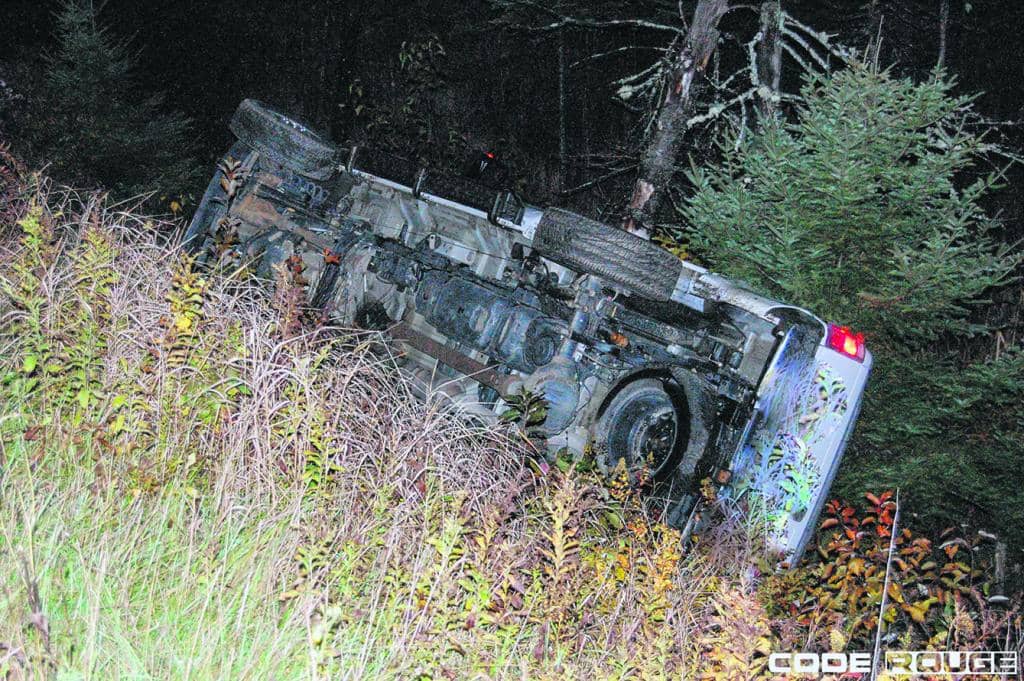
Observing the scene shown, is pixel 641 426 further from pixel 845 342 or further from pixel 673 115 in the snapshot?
pixel 673 115

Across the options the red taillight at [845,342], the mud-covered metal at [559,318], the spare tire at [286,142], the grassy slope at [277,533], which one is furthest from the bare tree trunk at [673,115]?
the grassy slope at [277,533]

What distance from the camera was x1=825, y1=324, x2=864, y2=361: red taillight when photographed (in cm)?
606

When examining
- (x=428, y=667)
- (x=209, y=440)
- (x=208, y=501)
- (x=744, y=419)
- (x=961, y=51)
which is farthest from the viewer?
(x=961, y=51)

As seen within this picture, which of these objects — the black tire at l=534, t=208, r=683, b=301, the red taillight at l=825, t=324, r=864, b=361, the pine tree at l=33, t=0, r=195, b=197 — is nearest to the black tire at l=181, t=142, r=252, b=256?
the black tire at l=534, t=208, r=683, b=301

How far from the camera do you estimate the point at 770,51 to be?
31.7 ft

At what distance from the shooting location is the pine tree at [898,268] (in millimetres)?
7012

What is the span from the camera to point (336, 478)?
4539 millimetres

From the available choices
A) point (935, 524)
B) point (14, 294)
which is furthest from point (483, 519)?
point (935, 524)

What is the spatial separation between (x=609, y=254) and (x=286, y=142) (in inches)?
124

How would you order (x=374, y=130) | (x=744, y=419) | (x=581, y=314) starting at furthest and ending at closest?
1. (x=374, y=130)
2. (x=581, y=314)
3. (x=744, y=419)

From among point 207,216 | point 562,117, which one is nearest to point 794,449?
point 207,216

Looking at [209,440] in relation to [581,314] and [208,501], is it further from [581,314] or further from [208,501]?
[581,314]

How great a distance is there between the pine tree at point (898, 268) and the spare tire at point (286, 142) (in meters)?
3.30

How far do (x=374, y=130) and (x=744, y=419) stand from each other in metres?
8.95
